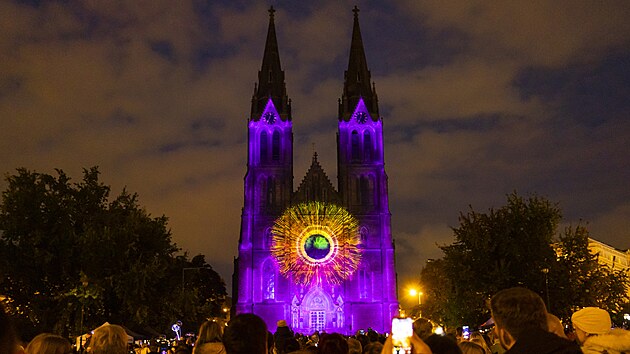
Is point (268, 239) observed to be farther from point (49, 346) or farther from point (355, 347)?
point (49, 346)

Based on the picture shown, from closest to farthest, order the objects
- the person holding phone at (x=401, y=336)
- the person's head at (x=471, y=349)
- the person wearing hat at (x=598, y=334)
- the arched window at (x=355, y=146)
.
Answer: the person holding phone at (x=401, y=336) < the person wearing hat at (x=598, y=334) < the person's head at (x=471, y=349) < the arched window at (x=355, y=146)

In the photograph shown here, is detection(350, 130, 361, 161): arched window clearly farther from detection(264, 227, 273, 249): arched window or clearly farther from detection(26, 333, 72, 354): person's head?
detection(26, 333, 72, 354): person's head

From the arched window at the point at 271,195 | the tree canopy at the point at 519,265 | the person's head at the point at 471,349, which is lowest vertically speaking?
the person's head at the point at 471,349

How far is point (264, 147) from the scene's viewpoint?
214ft

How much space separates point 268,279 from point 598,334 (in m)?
58.0

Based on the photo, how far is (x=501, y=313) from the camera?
4023mm

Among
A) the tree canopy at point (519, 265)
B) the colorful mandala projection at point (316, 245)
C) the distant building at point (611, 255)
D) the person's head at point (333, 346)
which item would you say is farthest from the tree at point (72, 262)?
the distant building at point (611, 255)

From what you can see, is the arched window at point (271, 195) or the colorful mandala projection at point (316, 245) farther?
the arched window at point (271, 195)

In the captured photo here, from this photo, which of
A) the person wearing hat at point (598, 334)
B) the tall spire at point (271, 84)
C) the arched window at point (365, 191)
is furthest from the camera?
the tall spire at point (271, 84)

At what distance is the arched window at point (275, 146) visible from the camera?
6521cm

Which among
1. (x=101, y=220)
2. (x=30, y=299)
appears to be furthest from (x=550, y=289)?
(x=30, y=299)

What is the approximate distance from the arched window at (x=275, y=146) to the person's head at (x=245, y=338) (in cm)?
6074

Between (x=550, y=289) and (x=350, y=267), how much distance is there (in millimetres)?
27295

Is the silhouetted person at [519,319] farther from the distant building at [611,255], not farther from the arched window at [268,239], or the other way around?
the distant building at [611,255]
